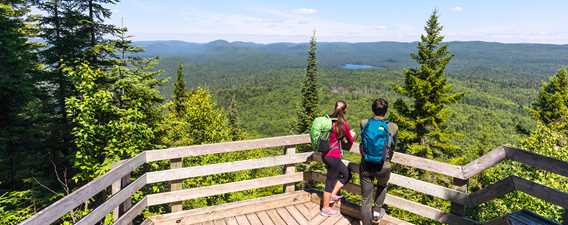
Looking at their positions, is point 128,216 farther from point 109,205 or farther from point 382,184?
point 382,184

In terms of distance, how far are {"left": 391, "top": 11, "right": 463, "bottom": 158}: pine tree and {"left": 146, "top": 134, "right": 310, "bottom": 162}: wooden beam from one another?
66.4 feet

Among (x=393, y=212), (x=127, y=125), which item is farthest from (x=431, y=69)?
(x=127, y=125)

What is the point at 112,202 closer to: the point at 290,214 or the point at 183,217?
the point at 183,217

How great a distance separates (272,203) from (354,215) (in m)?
1.38

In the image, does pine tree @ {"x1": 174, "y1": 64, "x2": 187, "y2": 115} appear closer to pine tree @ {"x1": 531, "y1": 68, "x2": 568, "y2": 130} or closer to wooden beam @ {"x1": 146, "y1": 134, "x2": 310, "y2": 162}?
pine tree @ {"x1": 531, "y1": 68, "x2": 568, "y2": 130}

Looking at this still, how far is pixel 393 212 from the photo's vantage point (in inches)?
690

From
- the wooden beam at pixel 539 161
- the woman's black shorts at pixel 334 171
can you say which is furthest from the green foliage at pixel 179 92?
the wooden beam at pixel 539 161

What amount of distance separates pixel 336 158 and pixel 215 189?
6.58 ft

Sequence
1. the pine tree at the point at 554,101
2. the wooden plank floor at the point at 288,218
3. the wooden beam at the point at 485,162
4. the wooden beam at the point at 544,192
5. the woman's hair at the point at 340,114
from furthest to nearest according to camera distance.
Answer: the pine tree at the point at 554,101, the wooden plank floor at the point at 288,218, the woman's hair at the point at 340,114, the wooden beam at the point at 485,162, the wooden beam at the point at 544,192

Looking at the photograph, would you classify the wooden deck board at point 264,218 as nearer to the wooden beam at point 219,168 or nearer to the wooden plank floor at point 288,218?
the wooden plank floor at point 288,218

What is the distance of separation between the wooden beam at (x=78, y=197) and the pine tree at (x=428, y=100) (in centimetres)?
2255

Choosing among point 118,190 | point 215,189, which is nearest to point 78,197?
point 118,190

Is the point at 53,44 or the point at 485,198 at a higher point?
the point at 53,44

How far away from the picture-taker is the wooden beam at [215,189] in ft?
15.8
